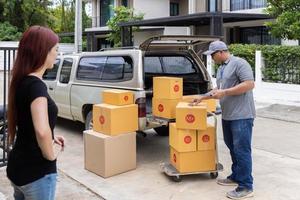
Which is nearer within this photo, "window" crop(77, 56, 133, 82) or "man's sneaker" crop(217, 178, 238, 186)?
"man's sneaker" crop(217, 178, 238, 186)

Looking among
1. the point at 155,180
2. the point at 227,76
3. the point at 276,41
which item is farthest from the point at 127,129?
the point at 276,41

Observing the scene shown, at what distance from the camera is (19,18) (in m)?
38.8

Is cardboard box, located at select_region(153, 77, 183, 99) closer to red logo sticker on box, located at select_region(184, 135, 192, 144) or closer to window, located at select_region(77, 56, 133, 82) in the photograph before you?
window, located at select_region(77, 56, 133, 82)

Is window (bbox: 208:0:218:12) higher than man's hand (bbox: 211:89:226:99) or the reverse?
higher

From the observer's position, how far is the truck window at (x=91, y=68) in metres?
7.90

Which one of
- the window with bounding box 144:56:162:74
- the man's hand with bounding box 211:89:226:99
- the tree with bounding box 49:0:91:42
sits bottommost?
the man's hand with bounding box 211:89:226:99

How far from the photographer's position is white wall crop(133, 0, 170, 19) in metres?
31.5

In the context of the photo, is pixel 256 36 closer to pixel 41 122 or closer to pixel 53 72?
pixel 53 72

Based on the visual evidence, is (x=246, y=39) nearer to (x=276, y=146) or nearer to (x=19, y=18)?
(x=276, y=146)

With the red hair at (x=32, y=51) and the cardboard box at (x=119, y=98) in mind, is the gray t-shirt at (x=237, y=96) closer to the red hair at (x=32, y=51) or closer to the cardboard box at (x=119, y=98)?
the cardboard box at (x=119, y=98)

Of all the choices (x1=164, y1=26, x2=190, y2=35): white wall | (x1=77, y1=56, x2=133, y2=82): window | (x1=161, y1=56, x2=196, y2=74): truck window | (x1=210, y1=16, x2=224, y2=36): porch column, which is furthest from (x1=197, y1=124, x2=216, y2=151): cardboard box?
(x1=164, y1=26, x2=190, y2=35): white wall

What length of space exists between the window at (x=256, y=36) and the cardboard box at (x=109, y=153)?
720 inches

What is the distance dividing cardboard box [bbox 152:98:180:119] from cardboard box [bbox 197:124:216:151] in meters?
0.78

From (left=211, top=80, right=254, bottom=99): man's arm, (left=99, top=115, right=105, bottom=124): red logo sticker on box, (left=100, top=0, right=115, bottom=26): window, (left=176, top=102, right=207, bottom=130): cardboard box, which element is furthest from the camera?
(left=100, top=0, right=115, bottom=26): window
